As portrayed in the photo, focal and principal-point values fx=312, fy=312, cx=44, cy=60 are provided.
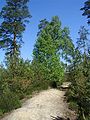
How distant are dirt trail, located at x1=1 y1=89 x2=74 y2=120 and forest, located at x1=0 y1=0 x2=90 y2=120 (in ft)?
2.28

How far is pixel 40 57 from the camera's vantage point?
34.0 metres

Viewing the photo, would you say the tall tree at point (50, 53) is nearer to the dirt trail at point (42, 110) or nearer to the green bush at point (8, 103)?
the dirt trail at point (42, 110)

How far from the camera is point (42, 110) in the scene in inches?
810

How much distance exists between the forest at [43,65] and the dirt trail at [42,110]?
70 centimetres

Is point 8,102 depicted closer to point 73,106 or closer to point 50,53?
point 73,106

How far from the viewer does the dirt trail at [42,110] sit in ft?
62.5

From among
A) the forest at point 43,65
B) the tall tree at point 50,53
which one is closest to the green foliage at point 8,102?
the forest at point 43,65

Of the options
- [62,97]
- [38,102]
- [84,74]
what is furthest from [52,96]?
[84,74]

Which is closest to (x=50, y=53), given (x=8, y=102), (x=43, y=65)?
(x=43, y=65)

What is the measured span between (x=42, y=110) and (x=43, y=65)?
13270 millimetres

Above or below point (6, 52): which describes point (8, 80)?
below

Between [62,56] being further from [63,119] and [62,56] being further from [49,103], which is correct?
[63,119]

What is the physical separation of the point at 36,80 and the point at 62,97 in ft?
19.3

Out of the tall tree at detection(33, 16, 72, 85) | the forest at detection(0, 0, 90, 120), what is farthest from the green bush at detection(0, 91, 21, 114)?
the tall tree at detection(33, 16, 72, 85)
